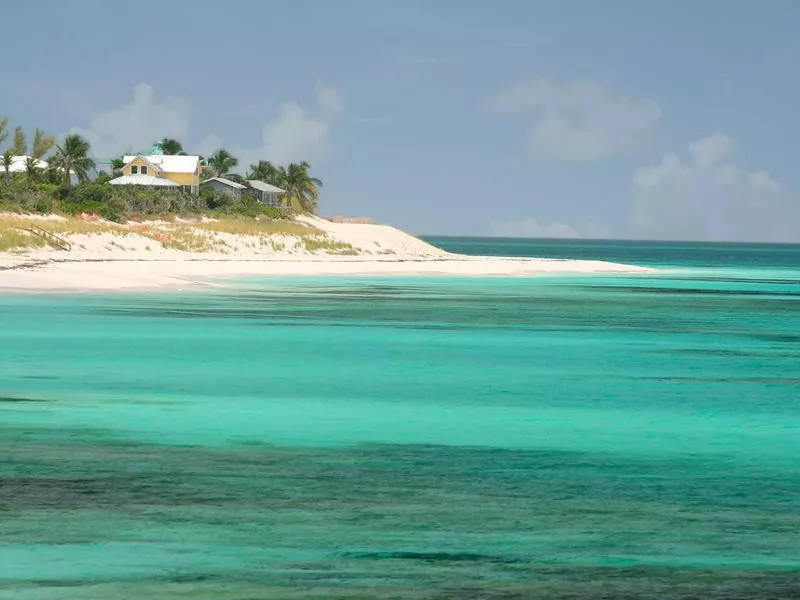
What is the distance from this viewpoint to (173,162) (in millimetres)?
132500

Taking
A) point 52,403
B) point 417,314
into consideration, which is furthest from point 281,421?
point 417,314

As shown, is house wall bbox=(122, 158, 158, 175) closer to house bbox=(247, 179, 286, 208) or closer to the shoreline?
house bbox=(247, 179, 286, 208)

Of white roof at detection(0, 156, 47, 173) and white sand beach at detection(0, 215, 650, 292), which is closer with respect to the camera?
white sand beach at detection(0, 215, 650, 292)

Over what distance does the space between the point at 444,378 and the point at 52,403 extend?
7.59 meters

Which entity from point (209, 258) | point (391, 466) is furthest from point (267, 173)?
point (391, 466)

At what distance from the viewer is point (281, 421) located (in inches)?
695

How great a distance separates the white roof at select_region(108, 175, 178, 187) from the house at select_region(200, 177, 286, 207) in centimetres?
722

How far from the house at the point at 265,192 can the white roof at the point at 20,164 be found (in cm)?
2579

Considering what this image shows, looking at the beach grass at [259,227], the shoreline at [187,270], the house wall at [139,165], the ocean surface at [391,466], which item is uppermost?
the house wall at [139,165]

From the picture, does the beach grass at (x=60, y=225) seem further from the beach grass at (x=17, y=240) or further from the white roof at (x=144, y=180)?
the white roof at (x=144, y=180)

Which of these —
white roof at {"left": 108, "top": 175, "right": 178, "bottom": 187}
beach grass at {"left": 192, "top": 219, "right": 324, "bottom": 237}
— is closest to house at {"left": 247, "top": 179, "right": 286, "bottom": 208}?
white roof at {"left": 108, "top": 175, "right": 178, "bottom": 187}

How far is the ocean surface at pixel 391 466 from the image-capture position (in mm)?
9875

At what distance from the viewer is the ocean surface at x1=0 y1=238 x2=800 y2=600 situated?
9.88 metres

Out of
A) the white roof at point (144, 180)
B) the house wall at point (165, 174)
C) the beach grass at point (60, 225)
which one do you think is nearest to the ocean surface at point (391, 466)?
the beach grass at point (60, 225)
